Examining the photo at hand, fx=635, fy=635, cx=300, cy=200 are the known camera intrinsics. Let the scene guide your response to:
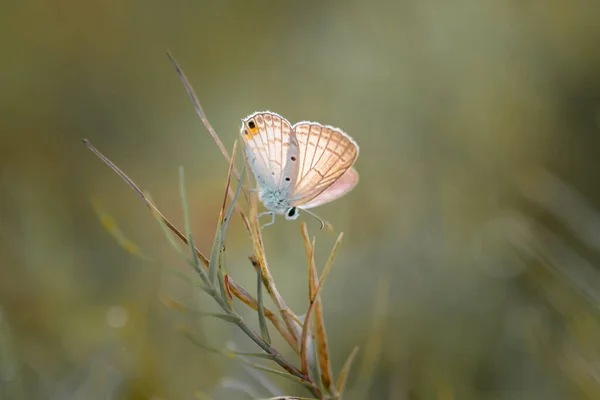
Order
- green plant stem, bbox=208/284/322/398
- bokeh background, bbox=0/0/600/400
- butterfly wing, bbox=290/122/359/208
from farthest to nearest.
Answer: bokeh background, bbox=0/0/600/400 → butterfly wing, bbox=290/122/359/208 → green plant stem, bbox=208/284/322/398

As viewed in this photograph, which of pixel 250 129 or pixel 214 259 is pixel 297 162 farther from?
pixel 214 259

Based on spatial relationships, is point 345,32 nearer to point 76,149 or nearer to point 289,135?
point 76,149

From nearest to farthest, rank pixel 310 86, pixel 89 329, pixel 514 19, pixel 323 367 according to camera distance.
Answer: pixel 323 367 < pixel 89 329 < pixel 514 19 < pixel 310 86

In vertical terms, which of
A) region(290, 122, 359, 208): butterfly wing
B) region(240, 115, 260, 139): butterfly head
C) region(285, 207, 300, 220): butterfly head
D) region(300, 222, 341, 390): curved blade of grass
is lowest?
region(300, 222, 341, 390): curved blade of grass

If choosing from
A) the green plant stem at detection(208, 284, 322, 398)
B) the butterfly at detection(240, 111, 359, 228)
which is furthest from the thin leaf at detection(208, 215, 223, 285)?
the butterfly at detection(240, 111, 359, 228)

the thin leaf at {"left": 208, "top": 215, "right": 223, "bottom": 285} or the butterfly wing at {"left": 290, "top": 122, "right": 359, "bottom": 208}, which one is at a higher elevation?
the butterfly wing at {"left": 290, "top": 122, "right": 359, "bottom": 208}

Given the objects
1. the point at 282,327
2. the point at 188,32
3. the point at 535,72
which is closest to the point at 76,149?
the point at 188,32

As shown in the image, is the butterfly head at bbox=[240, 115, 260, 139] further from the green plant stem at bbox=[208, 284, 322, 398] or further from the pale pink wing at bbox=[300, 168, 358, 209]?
the green plant stem at bbox=[208, 284, 322, 398]
